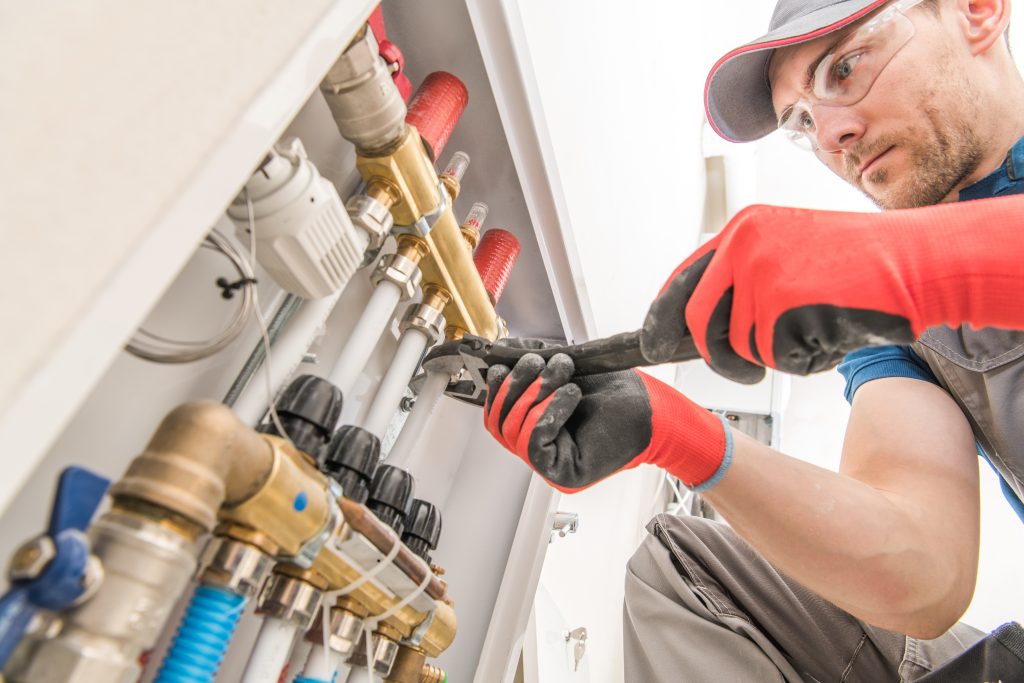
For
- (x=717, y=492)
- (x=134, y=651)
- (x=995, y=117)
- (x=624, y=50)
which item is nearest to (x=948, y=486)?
(x=717, y=492)

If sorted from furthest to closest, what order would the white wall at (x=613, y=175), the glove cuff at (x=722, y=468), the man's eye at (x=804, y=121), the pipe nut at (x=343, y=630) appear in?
the man's eye at (x=804, y=121), the white wall at (x=613, y=175), the glove cuff at (x=722, y=468), the pipe nut at (x=343, y=630)

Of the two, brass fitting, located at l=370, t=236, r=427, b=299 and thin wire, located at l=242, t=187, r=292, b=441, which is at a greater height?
brass fitting, located at l=370, t=236, r=427, b=299

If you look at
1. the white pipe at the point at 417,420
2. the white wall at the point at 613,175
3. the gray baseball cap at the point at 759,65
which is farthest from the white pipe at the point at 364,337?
the gray baseball cap at the point at 759,65

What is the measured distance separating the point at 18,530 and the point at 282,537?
129mm

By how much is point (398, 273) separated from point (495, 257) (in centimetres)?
19

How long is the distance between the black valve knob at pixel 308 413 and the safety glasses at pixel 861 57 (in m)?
0.95

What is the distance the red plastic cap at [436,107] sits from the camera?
0.57m

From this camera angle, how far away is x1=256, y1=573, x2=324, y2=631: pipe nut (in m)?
0.41

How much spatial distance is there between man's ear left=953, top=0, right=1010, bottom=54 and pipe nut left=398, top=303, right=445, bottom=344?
0.95 m

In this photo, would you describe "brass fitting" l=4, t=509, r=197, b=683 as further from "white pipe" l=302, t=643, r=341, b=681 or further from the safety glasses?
the safety glasses

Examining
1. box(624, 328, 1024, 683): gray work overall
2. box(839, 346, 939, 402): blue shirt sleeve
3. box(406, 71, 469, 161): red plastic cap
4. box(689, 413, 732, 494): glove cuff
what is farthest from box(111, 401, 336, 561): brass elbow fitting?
box(839, 346, 939, 402): blue shirt sleeve

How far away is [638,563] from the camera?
1.05 meters

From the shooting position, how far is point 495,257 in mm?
740

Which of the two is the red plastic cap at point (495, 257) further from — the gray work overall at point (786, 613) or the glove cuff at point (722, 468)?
the gray work overall at point (786, 613)
